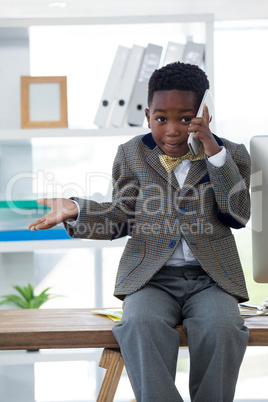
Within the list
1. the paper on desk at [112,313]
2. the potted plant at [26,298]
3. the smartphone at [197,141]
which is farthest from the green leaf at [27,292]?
the smartphone at [197,141]

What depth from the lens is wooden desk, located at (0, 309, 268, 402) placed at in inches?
52.1

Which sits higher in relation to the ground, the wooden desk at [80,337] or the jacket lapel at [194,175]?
the jacket lapel at [194,175]

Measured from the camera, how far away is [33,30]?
2508mm

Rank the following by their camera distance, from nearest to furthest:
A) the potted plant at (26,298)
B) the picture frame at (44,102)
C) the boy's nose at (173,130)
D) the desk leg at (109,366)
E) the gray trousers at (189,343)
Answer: the gray trousers at (189,343)
the desk leg at (109,366)
the boy's nose at (173,130)
the picture frame at (44,102)
the potted plant at (26,298)

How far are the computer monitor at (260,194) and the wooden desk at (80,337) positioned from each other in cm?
18

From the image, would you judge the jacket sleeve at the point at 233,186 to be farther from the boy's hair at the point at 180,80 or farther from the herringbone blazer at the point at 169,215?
the boy's hair at the point at 180,80

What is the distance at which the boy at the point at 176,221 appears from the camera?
1311 millimetres

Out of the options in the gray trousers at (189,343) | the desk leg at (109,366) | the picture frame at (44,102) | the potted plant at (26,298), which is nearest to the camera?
the gray trousers at (189,343)

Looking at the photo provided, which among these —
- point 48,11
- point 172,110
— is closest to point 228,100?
point 48,11

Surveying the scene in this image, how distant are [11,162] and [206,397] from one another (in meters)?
1.75

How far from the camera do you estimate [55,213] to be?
1.39 meters

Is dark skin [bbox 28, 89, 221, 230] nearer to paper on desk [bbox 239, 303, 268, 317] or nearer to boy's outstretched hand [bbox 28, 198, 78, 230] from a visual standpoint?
boy's outstretched hand [bbox 28, 198, 78, 230]

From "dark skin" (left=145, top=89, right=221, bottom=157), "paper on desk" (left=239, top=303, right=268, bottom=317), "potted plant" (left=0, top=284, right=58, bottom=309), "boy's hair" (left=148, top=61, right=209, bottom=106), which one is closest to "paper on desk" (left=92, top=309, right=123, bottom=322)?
"paper on desk" (left=239, top=303, right=268, bottom=317)

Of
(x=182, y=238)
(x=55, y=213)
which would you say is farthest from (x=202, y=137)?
(x=55, y=213)
